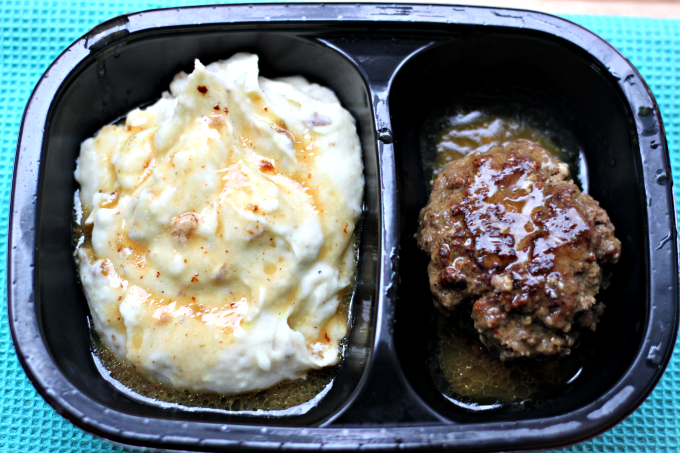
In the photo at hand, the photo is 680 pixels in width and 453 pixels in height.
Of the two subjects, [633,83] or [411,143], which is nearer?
[633,83]

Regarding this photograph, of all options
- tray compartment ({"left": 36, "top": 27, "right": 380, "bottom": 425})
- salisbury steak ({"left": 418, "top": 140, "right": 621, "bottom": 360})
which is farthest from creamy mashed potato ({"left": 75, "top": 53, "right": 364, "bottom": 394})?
salisbury steak ({"left": 418, "top": 140, "right": 621, "bottom": 360})

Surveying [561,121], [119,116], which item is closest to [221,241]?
[119,116]

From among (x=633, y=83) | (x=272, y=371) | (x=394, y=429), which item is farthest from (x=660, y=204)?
(x=272, y=371)

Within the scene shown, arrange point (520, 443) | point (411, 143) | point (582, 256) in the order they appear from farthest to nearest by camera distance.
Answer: point (411, 143) → point (582, 256) → point (520, 443)

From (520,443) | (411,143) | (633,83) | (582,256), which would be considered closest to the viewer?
(520,443)

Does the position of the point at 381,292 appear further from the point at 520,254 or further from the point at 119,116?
the point at 119,116

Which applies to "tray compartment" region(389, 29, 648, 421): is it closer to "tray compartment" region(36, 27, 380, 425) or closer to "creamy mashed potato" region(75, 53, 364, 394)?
"tray compartment" region(36, 27, 380, 425)

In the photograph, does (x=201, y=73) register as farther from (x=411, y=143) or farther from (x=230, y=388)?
(x=230, y=388)

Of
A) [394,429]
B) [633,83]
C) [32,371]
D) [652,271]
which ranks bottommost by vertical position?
[394,429]
